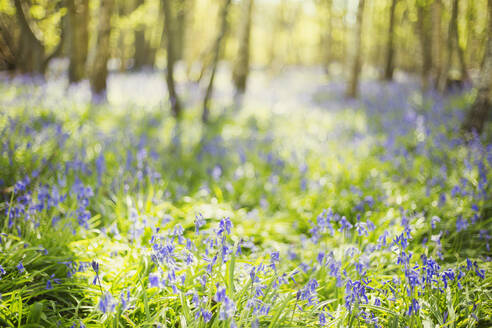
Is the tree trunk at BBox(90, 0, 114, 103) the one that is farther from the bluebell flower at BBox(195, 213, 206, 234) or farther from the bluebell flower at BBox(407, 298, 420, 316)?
the bluebell flower at BBox(407, 298, 420, 316)

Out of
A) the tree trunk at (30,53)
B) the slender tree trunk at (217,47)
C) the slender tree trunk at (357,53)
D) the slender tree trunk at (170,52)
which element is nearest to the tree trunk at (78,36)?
the tree trunk at (30,53)

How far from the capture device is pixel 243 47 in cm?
1055

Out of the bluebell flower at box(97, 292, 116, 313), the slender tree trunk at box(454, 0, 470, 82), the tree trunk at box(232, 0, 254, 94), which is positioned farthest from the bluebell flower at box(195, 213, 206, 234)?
the slender tree trunk at box(454, 0, 470, 82)

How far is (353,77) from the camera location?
10641 millimetres

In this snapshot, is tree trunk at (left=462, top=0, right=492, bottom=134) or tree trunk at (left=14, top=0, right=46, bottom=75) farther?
tree trunk at (left=14, top=0, right=46, bottom=75)

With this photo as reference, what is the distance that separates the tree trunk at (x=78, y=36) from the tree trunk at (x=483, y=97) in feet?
30.2

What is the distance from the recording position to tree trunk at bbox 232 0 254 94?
392 inches

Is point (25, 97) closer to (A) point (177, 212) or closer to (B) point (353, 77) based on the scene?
(A) point (177, 212)

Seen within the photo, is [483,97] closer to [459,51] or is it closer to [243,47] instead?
[459,51]

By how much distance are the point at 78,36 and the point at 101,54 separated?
73.2 inches

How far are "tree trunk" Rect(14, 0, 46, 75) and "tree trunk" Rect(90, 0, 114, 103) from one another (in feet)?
9.31

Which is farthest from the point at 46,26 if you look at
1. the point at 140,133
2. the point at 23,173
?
the point at 23,173

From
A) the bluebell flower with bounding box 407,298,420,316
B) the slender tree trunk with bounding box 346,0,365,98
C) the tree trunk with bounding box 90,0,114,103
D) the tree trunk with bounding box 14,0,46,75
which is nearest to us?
the bluebell flower with bounding box 407,298,420,316

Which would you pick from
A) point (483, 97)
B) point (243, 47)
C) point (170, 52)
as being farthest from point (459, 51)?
point (170, 52)
